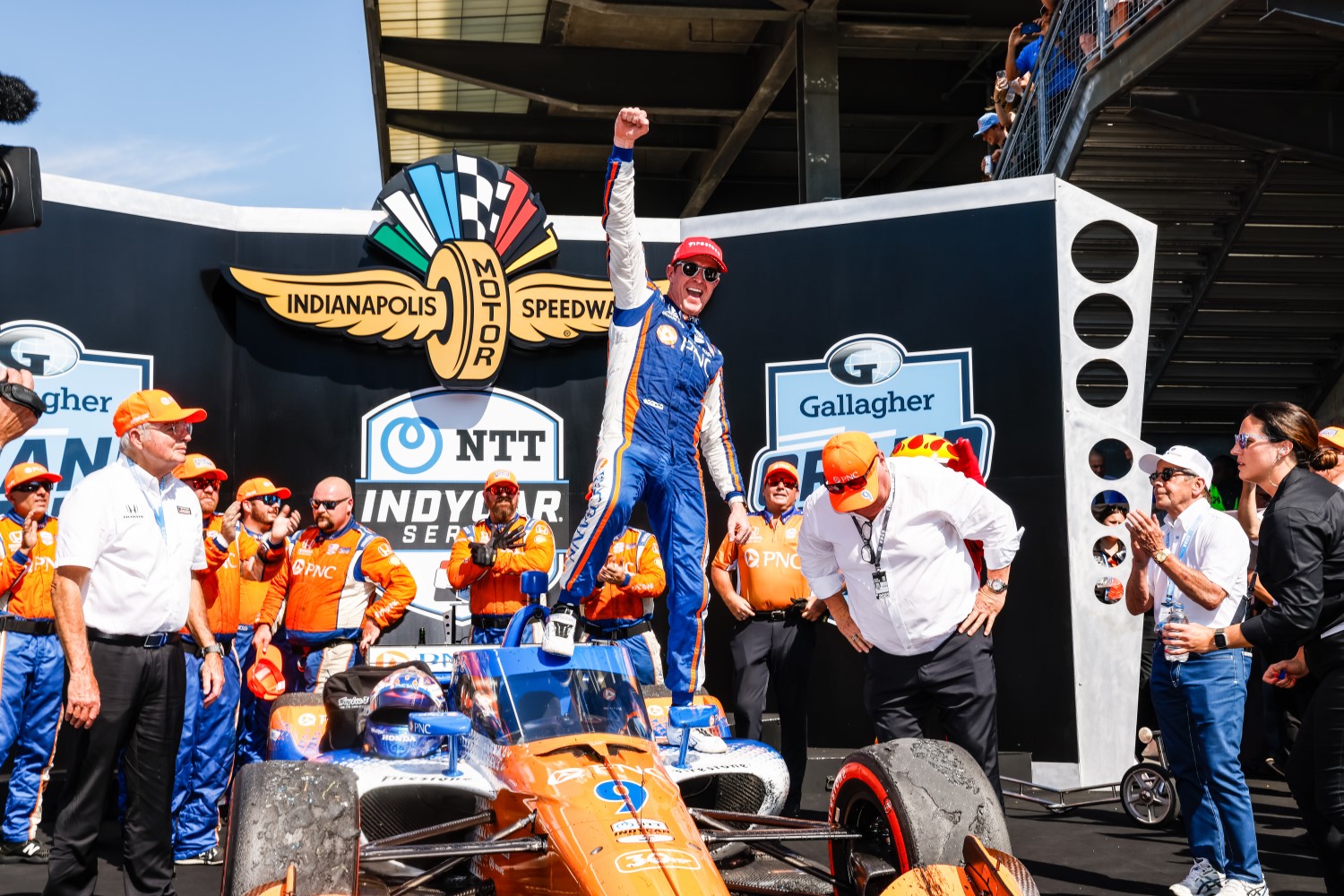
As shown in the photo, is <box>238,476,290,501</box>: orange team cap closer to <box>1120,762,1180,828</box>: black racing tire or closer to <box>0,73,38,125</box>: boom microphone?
<box>0,73,38,125</box>: boom microphone

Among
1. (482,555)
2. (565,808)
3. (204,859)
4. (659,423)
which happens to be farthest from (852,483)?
(204,859)

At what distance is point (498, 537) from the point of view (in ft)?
24.8

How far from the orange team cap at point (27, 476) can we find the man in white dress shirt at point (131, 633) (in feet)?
7.79

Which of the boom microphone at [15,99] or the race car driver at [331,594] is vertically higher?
the boom microphone at [15,99]

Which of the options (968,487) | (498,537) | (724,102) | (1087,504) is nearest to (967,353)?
(1087,504)

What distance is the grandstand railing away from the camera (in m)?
9.52

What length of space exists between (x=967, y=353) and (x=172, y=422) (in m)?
5.04

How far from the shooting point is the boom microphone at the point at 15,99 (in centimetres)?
319

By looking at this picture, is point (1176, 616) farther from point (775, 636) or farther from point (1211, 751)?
point (775, 636)

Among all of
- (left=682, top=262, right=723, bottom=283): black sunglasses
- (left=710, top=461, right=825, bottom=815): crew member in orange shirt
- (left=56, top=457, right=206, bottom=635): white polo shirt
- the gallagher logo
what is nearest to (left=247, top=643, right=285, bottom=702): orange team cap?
(left=56, top=457, right=206, bottom=635): white polo shirt

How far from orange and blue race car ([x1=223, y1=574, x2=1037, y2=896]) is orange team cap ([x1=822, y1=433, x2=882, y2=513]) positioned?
78 cm

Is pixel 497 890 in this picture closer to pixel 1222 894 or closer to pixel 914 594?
pixel 914 594

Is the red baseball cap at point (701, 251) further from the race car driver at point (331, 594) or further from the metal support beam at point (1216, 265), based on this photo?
the metal support beam at point (1216, 265)

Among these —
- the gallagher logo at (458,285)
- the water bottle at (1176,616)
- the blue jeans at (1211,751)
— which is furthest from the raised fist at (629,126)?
the gallagher logo at (458,285)
